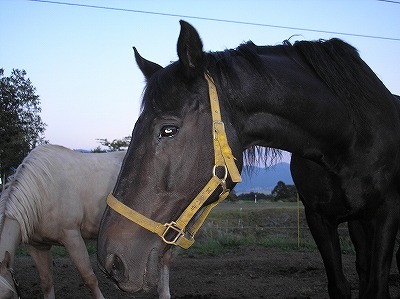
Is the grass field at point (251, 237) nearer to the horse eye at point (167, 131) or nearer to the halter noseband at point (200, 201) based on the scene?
the halter noseband at point (200, 201)

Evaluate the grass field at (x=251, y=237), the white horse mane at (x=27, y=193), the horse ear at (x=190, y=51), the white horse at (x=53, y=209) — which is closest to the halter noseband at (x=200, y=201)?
the horse ear at (x=190, y=51)

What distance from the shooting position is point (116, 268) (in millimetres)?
1765

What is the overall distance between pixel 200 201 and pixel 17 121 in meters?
21.7

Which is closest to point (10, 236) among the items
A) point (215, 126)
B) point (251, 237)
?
point (215, 126)

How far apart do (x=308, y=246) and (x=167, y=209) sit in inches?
316

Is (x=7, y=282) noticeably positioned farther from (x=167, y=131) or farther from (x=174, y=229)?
(x=167, y=131)

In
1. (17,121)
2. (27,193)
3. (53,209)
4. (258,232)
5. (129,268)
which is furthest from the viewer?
(17,121)

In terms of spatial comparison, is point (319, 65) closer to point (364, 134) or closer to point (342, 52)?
point (342, 52)

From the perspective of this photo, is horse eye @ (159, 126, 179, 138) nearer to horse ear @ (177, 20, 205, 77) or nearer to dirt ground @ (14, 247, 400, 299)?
horse ear @ (177, 20, 205, 77)

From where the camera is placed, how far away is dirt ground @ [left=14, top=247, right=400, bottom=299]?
5.35 m

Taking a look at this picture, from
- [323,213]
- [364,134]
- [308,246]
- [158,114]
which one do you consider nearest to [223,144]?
[158,114]

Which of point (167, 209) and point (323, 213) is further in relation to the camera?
point (323, 213)

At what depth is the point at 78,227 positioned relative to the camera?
514cm

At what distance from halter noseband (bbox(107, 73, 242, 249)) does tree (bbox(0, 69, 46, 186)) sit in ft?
66.4
